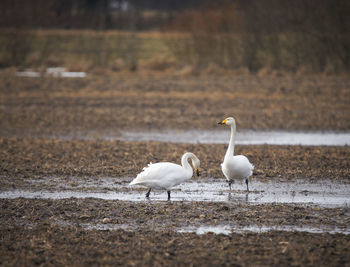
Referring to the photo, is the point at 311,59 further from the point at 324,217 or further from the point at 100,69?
the point at 324,217

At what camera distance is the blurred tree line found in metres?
31.8

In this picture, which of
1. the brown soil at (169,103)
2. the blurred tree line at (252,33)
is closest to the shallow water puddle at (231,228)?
the brown soil at (169,103)

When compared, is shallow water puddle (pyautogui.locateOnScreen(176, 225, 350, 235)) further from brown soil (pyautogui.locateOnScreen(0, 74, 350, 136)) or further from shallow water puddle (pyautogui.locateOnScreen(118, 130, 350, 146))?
brown soil (pyautogui.locateOnScreen(0, 74, 350, 136))

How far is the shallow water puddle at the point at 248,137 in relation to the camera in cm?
1606

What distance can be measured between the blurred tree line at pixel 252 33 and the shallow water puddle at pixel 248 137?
621 inches

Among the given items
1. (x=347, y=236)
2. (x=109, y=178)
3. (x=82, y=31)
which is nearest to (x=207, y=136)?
(x=109, y=178)

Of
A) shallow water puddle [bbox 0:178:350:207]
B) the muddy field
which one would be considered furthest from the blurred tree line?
shallow water puddle [bbox 0:178:350:207]

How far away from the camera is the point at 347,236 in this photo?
7.58 meters

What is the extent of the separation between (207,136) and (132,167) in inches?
206

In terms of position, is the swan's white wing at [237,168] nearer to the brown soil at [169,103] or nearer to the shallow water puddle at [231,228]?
the shallow water puddle at [231,228]

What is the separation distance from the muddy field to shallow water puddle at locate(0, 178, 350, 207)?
0.02 metres

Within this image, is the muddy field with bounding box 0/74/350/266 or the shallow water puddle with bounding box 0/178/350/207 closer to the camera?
the muddy field with bounding box 0/74/350/266

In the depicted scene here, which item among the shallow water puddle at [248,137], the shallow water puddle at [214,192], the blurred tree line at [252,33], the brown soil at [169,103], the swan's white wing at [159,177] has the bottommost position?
the shallow water puddle at [214,192]

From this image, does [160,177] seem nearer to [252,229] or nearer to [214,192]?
[214,192]
